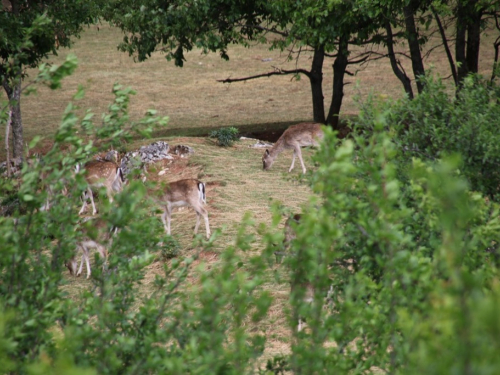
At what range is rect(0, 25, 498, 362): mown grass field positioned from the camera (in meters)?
12.9

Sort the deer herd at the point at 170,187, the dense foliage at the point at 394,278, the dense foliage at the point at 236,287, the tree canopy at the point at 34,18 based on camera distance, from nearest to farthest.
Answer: the dense foliage at the point at 394,278 < the dense foliage at the point at 236,287 < the deer herd at the point at 170,187 < the tree canopy at the point at 34,18

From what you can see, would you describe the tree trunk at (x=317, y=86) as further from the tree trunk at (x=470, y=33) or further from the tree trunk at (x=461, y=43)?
the tree trunk at (x=461, y=43)

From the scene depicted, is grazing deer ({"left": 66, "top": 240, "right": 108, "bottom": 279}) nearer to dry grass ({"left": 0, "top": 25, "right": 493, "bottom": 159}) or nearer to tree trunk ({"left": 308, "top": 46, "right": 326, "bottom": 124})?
tree trunk ({"left": 308, "top": 46, "right": 326, "bottom": 124})

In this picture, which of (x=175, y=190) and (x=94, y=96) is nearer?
(x=175, y=190)

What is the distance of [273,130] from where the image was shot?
21.8m

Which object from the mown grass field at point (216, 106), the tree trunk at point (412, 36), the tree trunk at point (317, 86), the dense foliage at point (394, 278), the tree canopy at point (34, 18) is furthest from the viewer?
the tree trunk at point (317, 86)

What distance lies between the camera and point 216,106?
→ 28047mm

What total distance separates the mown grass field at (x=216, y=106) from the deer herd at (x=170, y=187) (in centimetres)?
34

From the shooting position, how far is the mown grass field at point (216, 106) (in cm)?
1288

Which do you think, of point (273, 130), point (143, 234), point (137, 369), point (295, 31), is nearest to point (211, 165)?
point (295, 31)

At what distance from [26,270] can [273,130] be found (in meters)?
18.1

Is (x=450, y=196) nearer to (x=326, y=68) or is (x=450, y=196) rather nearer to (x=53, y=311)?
(x=53, y=311)

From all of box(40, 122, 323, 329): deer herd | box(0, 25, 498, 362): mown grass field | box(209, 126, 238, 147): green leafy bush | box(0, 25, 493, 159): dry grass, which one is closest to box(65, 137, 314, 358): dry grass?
box(0, 25, 498, 362): mown grass field

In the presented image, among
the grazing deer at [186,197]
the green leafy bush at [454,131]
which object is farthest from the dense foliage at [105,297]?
the grazing deer at [186,197]
